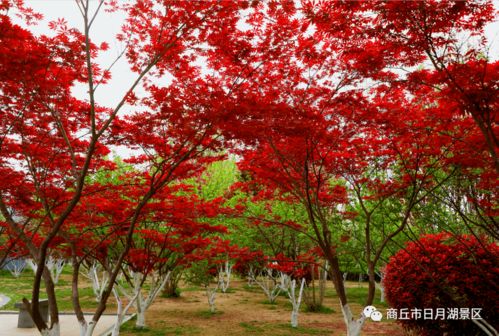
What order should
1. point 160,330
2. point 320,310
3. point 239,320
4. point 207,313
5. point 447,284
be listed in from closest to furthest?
point 447,284
point 160,330
point 239,320
point 207,313
point 320,310

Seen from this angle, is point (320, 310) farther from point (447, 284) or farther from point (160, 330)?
point (447, 284)

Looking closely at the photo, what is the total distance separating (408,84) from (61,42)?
188 inches

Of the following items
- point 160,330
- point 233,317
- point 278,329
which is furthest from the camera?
point 233,317

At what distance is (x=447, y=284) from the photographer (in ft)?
25.2

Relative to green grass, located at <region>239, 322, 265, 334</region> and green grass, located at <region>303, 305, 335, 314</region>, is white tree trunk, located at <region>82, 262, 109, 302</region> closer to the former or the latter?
→ green grass, located at <region>239, 322, 265, 334</region>

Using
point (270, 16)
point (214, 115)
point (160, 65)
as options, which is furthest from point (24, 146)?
point (270, 16)

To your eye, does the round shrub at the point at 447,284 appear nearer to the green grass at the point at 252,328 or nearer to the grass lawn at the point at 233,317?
the grass lawn at the point at 233,317

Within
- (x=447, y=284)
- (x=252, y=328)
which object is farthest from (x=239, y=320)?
(x=447, y=284)

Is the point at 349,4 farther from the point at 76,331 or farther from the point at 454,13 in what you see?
the point at 76,331

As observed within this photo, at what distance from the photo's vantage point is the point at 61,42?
5.10 m

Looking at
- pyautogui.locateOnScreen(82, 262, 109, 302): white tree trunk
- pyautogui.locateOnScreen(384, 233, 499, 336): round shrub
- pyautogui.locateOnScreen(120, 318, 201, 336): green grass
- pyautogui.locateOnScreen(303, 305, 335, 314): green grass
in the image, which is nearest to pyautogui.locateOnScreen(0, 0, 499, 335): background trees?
pyautogui.locateOnScreen(384, 233, 499, 336): round shrub

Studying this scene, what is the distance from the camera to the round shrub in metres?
7.68

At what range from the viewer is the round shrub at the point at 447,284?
25.2ft

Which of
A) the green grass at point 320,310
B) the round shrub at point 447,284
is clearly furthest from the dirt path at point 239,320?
the round shrub at point 447,284
